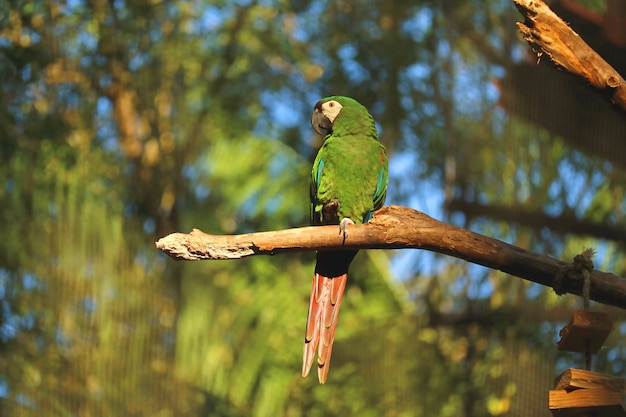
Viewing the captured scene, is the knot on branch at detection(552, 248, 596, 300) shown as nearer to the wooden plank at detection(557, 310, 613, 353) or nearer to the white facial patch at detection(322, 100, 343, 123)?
the wooden plank at detection(557, 310, 613, 353)

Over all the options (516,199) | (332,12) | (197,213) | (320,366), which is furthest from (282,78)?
(320,366)

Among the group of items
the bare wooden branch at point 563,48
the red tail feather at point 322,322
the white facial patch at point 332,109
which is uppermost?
the white facial patch at point 332,109

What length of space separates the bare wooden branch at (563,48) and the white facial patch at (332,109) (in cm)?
75

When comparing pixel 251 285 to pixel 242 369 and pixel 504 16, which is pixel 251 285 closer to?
pixel 242 369

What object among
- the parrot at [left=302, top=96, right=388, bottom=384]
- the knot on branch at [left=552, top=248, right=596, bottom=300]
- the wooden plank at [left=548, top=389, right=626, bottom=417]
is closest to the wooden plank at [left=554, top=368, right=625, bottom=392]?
the wooden plank at [left=548, top=389, right=626, bottom=417]

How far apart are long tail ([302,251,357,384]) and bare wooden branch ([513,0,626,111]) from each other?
2.11 ft

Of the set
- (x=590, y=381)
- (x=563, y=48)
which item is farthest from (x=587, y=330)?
(x=563, y=48)

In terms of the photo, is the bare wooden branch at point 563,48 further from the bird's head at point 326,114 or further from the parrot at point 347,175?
the bird's head at point 326,114

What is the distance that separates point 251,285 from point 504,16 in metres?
1.88

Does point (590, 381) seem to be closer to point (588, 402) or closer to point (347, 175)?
point (588, 402)

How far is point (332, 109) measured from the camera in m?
2.12

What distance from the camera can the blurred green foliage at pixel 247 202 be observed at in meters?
3.50

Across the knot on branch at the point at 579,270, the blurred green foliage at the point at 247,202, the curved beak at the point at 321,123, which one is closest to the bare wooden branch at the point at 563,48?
the knot on branch at the point at 579,270

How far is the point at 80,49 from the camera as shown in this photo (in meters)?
3.92
